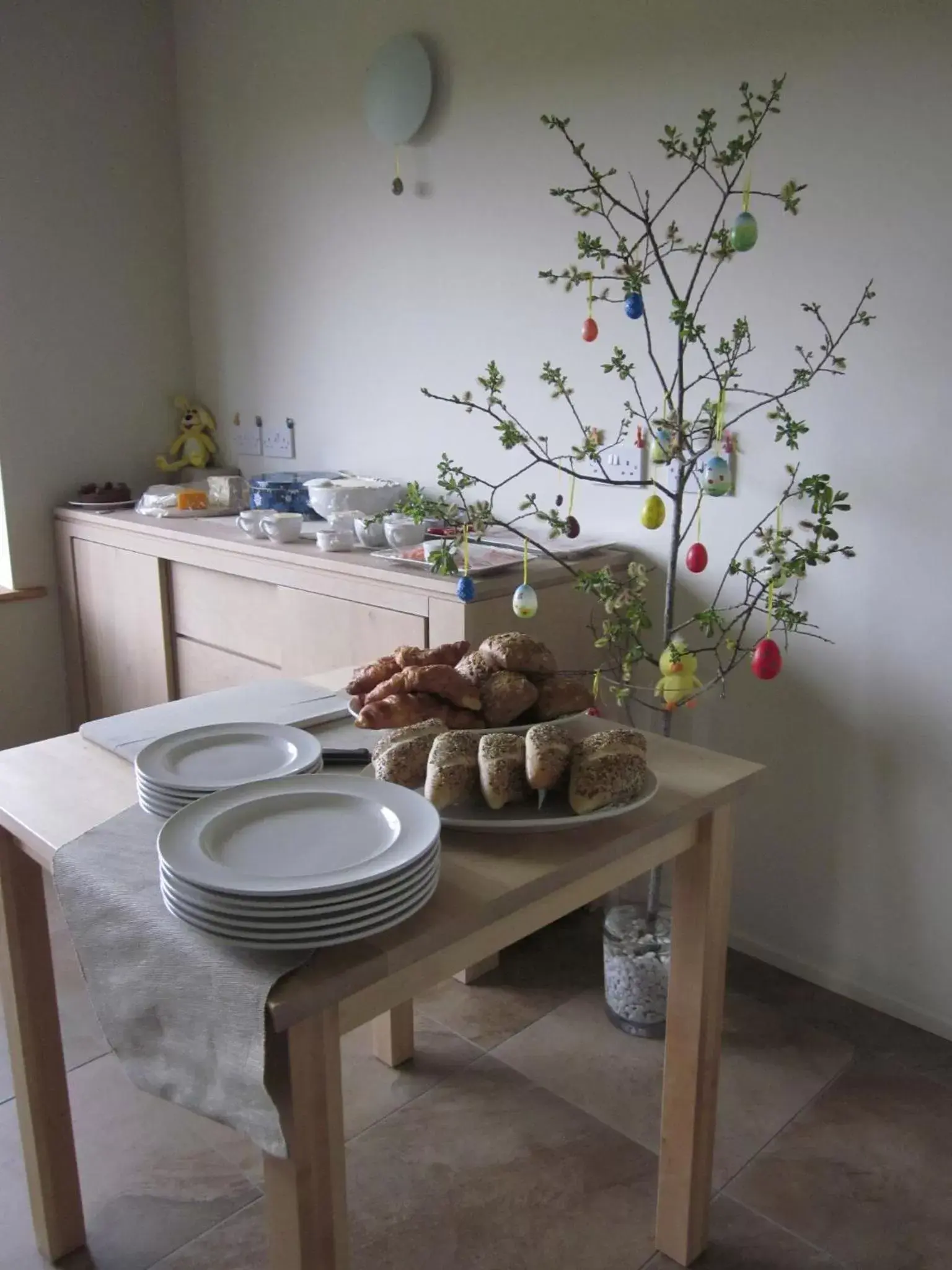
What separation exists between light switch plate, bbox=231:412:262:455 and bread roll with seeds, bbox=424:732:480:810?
224cm

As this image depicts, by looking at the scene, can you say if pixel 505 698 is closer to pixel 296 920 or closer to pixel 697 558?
pixel 296 920

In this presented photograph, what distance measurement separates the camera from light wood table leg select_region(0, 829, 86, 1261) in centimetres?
127

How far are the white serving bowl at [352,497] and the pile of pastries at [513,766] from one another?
132 cm

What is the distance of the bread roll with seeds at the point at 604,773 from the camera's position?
1.06m

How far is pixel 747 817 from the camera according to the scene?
6.95 ft

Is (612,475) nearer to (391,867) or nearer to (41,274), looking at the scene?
(391,867)

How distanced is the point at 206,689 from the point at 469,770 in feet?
5.64

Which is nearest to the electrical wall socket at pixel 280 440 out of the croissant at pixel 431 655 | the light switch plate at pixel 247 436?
the light switch plate at pixel 247 436

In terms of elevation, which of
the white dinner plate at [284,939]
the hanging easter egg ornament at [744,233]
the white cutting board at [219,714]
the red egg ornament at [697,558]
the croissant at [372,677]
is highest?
the hanging easter egg ornament at [744,233]

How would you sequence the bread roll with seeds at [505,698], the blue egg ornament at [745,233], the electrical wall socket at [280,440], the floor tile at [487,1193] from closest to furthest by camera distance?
the bread roll with seeds at [505,698], the floor tile at [487,1193], the blue egg ornament at [745,233], the electrical wall socket at [280,440]

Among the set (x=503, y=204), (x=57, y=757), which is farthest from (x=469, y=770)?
(x=503, y=204)

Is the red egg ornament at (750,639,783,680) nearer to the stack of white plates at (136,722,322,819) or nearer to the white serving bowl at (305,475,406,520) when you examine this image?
the stack of white plates at (136,722,322,819)

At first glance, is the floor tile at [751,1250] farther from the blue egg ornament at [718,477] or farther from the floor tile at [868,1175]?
the blue egg ornament at [718,477]

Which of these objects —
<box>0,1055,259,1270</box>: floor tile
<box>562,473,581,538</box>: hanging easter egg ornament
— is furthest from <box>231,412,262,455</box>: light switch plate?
<box>0,1055,259,1270</box>: floor tile
